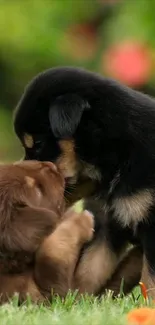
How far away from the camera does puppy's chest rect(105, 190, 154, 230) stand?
4289 mm

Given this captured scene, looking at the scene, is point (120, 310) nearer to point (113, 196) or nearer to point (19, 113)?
point (113, 196)

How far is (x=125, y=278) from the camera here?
4656 mm

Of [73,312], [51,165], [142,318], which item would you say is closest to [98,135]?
[51,165]

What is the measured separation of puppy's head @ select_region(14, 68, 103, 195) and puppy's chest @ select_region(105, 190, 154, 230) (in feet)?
0.75

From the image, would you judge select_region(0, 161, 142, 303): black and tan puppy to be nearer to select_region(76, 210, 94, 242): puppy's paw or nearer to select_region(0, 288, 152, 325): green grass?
select_region(76, 210, 94, 242): puppy's paw

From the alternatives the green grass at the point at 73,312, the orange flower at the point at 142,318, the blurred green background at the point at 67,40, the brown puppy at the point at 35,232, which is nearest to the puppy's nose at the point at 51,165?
the brown puppy at the point at 35,232

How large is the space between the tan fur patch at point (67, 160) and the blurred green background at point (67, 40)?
6.71m

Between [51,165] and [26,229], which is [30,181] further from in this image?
[26,229]

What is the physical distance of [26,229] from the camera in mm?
3861

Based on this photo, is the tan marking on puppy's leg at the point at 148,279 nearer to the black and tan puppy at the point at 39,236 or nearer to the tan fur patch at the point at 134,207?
the tan fur patch at the point at 134,207

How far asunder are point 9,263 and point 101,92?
1047mm

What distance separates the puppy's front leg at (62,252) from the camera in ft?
13.4

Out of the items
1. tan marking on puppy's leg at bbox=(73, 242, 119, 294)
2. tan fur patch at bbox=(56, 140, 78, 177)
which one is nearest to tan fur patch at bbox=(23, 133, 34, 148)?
tan fur patch at bbox=(56, 140, 78, 177)

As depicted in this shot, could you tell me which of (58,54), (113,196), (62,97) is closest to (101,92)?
(62,97)
